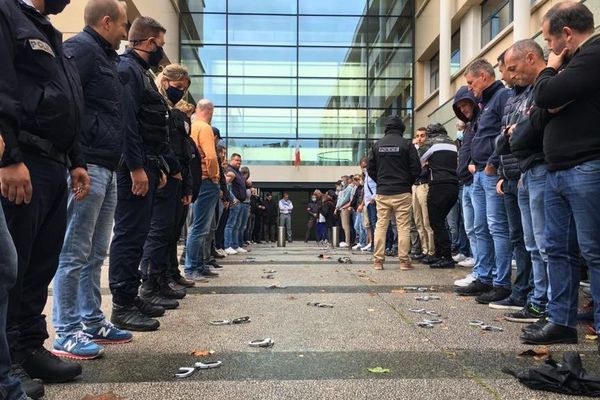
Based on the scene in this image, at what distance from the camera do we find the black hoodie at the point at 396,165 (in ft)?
25.4

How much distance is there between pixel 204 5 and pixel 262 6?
8.08 feet

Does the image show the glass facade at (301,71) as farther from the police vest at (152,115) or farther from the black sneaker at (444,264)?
the police vest at (152,115)

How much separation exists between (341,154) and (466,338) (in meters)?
20.1

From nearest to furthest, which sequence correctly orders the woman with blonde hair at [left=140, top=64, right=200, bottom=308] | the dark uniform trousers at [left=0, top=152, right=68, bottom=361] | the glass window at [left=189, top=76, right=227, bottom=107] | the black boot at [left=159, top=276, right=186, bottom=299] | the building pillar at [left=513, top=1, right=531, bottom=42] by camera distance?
the dark uniform trousers at [left=0, top=152, right=68, bottom=361], the woman with blonde hair at [left=140, top=64, right=200, bottom=308], the black boot at [left=159, top=276, right=186, bottom=299], the building pillar at [left=513, top=1, right=531, bottom=42], the glass window at [left=189, top=76, right=227, bottom=107]

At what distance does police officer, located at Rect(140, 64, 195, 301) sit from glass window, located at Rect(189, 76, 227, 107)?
18.6 m

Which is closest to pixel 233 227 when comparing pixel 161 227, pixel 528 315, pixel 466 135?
pixel 466 135

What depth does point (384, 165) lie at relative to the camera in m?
7.83

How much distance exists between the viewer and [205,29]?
24.0m

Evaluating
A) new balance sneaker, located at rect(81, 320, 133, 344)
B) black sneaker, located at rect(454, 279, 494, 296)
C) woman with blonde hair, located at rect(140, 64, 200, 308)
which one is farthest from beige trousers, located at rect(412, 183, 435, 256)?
new balance sneaker, located at rect(81, 320, 133, 344)

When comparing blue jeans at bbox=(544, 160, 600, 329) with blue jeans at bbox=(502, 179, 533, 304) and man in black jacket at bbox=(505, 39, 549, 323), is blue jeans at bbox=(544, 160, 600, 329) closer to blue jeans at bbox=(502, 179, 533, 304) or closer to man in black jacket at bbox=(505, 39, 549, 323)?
man in black jacket at bbox=(505, 39, 549, 323)

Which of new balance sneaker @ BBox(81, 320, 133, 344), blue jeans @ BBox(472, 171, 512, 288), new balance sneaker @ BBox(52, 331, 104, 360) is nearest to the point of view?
new balance sneaker @ BBox(52, 331, 104, 360)

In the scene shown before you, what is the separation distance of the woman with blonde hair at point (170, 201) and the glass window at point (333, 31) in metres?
19.8

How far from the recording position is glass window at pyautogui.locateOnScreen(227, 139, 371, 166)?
77.1 ft

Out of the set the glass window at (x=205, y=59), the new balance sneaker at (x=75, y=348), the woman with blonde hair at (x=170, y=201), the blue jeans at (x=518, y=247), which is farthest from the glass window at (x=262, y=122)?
the new balance sneaker at (x=75, y=348)
